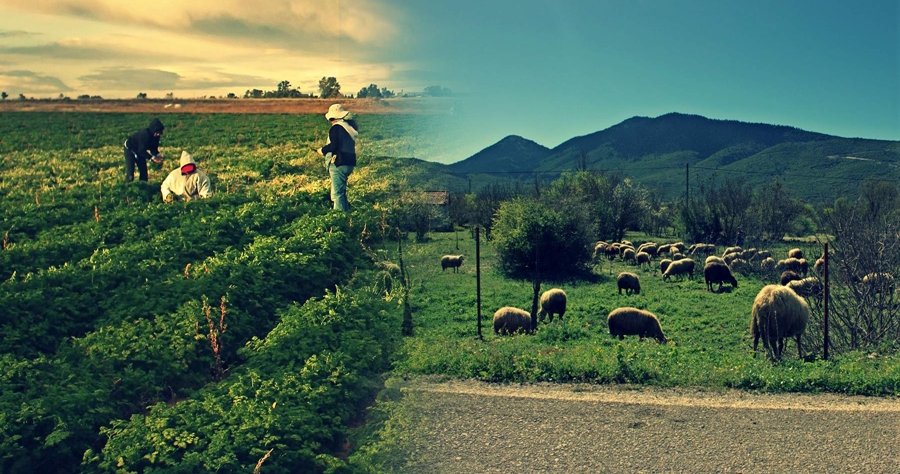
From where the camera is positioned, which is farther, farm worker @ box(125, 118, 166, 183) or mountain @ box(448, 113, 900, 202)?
mountain @ box(448, 113, 900, 202)

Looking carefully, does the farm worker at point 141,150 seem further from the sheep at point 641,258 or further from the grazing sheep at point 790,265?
the grazing sheep at point 790,265

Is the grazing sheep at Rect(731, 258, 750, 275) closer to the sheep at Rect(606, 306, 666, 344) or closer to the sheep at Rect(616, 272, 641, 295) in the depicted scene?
the sheep at Rect(616, 272, 641, 295)

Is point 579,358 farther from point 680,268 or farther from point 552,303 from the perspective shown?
point 680,268

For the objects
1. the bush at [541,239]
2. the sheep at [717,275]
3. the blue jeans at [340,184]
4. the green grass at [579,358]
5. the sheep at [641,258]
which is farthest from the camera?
the sheep at [641,258]

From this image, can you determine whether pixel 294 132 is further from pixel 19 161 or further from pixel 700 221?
pixel 700 221

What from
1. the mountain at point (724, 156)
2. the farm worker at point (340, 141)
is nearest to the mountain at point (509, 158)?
the mountain at point (724, 156)

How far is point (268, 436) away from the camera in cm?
754

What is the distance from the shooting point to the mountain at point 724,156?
267ft

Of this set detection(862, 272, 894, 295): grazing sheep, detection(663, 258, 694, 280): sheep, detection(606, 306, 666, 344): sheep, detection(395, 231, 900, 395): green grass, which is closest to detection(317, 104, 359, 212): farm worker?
detection(395, 231, 900, 395): green grass

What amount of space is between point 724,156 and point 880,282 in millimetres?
94267

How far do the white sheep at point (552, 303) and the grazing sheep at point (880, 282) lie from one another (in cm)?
875

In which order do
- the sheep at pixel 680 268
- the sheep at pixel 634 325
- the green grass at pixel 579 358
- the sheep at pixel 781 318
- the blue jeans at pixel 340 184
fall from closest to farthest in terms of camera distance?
the green grass at pixel 579 358, the blue jeans at pixel 340 184, the sheep at pixel 781 318, the sheep at pixel 634 325, the sheep at pixel 680 268

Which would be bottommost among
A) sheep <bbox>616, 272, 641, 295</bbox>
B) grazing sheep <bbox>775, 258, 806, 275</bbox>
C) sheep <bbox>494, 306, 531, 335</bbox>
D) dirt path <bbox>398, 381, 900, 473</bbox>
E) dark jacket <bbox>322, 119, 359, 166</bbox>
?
grazing sheep <bbox>775, 258, 806, 275</bbox>

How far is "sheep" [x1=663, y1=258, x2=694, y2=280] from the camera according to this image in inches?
1432
